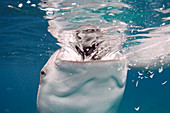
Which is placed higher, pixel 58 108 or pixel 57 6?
pixel 57 6

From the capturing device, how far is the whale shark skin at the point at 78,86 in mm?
2354

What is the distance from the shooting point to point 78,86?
2373 millimetres

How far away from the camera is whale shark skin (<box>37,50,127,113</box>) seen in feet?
7.72

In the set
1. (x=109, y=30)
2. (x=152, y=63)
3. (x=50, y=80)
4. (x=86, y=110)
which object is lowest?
(x=152, y=63)

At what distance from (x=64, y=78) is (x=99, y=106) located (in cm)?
99

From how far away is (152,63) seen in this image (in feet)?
21.2

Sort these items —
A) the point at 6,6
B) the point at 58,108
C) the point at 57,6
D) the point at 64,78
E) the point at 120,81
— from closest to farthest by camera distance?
the point at 64,78 < the point at 58,108 < the point at 120,81 < the point at 57,6 < the point at 6,6

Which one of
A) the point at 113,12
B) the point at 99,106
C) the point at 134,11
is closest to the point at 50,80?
the point at 99,106

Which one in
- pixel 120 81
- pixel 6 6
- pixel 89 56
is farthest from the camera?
pixel 6 6

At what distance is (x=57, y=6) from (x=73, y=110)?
13.3ft

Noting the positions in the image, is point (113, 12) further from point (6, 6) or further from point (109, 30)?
point (6, 6)

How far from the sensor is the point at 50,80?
2.49 m

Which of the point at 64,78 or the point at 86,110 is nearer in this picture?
the point at 64,78

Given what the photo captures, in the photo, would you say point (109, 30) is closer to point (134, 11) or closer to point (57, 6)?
point (134, 11)
